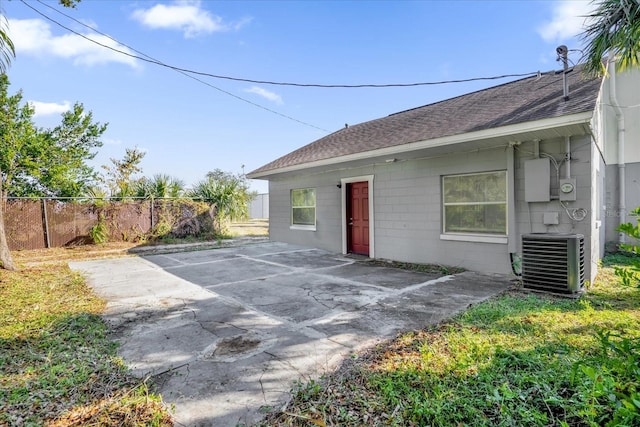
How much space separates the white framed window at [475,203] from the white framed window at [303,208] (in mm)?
4881

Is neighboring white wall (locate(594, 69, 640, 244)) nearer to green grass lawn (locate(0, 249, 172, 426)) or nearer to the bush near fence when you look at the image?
green grass lawn (locate(0, 249, 172, 426))

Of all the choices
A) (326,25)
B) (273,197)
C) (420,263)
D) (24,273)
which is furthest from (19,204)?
(420,263)

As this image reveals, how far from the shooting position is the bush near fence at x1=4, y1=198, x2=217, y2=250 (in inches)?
414

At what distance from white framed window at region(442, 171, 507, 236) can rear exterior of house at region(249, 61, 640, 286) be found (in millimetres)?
21

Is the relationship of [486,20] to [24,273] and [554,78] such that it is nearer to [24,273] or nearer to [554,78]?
[554,78]

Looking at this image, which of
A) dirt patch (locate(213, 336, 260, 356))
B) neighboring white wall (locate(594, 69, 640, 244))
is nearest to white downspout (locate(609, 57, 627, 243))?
neighboring white wall (locate(594, 69, 640, 244))

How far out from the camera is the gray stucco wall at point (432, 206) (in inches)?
217

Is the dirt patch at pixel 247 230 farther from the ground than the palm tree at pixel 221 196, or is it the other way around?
the palm tree at pixel 221 196

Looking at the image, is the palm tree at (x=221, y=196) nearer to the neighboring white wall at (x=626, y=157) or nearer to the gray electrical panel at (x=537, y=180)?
the gray electrical panel at (x=537, y=180)

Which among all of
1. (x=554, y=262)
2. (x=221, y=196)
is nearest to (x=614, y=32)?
(x=554, y=262)

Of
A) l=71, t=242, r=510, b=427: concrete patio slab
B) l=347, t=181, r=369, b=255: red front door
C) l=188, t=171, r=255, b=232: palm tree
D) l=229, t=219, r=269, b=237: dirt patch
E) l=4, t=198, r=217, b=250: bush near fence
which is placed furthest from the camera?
l=229, t=219, r=269, b=237: dirt patch

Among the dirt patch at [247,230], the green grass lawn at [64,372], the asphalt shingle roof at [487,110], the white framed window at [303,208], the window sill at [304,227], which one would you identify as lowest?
the green grass lawn at [64,372]

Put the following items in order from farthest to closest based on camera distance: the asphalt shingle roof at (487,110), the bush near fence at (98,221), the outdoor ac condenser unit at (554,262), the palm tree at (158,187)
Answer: the palm tree at (158,187) < the bush near fence at (98,221) < the asphalt shingle roof at (487,110) < the outdoor ac condenser unit at (554,262)

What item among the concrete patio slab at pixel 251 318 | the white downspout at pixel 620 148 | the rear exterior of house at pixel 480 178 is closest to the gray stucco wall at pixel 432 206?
the rear exterior of house at pixel 480 178
